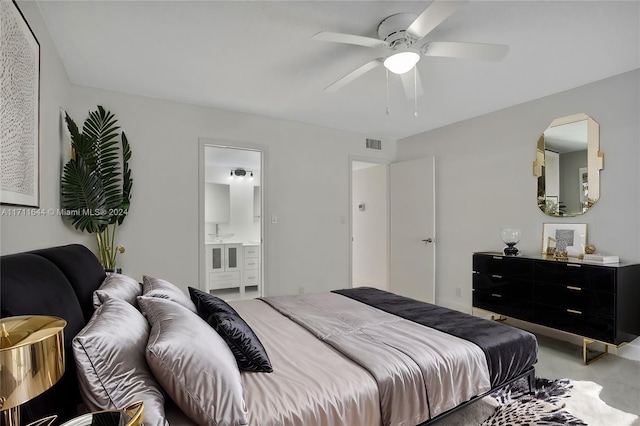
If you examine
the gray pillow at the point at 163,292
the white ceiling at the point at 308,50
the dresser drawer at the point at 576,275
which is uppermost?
the white ceiling at the point at 308,50

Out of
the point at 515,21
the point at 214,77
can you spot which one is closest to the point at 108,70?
the point at 214,77

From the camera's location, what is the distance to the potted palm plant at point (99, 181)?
2.70 meters

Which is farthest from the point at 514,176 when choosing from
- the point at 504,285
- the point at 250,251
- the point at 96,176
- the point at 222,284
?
the point at 222,284

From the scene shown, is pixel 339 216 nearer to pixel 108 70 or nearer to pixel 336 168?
pixel 336 168

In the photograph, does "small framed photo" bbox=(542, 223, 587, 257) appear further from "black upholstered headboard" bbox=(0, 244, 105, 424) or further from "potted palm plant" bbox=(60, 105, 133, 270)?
"potted palm plant" bbox=(60, 105, 133, 270)

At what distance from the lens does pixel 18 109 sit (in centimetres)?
150

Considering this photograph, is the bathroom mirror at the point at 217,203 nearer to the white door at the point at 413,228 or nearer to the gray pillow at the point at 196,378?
the white door at the point at 413,228

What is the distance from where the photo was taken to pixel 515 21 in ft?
6.95

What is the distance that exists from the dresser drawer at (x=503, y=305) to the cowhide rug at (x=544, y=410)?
93cm

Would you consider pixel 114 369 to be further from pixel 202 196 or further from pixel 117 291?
pixel 202 196

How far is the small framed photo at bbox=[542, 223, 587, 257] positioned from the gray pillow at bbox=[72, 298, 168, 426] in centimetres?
368

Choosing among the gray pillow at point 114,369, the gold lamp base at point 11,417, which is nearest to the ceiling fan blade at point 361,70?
the gray pillow at point 114,369

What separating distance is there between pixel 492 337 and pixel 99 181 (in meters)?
3.33

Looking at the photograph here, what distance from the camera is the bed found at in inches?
39.8
